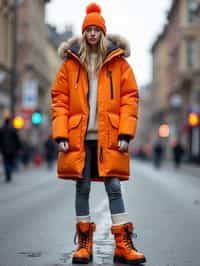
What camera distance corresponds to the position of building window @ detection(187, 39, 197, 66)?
65.4m

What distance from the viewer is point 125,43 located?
6.55 metres

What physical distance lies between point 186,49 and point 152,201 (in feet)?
173

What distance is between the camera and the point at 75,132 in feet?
20.7

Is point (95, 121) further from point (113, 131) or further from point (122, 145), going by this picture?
point (122, 145)

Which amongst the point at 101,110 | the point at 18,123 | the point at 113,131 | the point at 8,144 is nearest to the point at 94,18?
the point at 101,110

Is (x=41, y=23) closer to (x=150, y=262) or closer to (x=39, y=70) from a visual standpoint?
(x=39, y=70)

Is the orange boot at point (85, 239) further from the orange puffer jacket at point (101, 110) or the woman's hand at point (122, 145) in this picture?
the woman's hand at point (122, 145)

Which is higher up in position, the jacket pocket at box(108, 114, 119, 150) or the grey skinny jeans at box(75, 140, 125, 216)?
the jacket pocket at box(108, 114, 119, 150)

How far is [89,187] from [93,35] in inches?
48.5

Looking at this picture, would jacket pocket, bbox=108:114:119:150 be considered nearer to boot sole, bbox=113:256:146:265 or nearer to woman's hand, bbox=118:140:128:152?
woman's hand, bbox=118:140:128:152

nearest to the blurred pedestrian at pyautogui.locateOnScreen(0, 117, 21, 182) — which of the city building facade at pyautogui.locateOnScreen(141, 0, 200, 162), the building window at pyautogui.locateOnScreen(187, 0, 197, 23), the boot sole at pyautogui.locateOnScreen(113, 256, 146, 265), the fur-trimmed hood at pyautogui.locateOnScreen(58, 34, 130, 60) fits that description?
the fur-trimmed hood at pyautogui.locateOnScreen(58, 34, 130, 60)

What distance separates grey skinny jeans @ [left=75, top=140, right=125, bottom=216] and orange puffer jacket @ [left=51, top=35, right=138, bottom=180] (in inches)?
2.9

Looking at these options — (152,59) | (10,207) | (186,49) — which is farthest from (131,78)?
(152,59)

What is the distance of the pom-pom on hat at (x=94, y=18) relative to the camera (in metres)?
6.45
